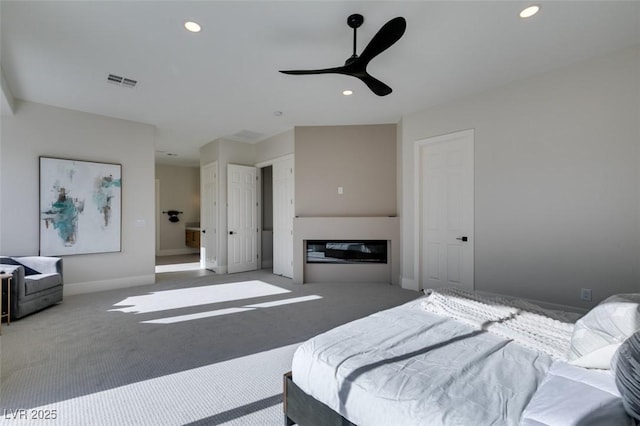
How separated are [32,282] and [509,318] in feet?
16.0

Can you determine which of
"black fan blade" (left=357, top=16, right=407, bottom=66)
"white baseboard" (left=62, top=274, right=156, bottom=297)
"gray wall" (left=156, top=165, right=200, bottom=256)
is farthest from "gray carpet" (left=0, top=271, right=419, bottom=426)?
"gray wall" (left=156, top=165, right=200, bottom=256)

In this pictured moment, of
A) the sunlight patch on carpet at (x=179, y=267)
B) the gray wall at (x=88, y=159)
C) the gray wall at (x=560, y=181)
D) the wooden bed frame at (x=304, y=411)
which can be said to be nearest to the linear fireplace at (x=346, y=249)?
the gray wall at (x=560, y=181)

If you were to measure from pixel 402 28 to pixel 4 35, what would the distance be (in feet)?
11.7

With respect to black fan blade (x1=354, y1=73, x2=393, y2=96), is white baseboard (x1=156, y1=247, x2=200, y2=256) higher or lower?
lower

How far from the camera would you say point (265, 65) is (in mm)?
3232

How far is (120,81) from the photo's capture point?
3584mm

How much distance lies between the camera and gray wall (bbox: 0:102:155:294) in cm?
404

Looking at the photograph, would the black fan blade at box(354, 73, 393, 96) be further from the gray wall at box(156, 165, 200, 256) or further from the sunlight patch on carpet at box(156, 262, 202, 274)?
the gray wall at box(156, 165, 200, 256)

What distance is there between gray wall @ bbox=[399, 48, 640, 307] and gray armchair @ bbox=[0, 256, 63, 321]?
18.4ft

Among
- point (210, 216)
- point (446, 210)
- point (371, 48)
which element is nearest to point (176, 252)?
point (210, 216)

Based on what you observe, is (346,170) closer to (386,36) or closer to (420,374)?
(386,36)

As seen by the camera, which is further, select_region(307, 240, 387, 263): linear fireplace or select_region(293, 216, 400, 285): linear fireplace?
select_region(307, 240, 387, 263): linear fireplace

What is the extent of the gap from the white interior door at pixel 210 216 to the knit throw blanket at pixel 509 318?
523cm

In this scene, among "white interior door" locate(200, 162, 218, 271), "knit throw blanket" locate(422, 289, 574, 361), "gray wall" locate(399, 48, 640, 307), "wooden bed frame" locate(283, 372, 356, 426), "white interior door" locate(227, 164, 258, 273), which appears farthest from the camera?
"white interior door" locate(200, 162, 218, 271)
